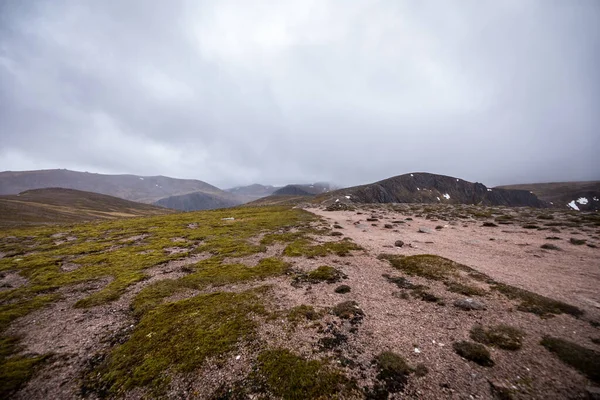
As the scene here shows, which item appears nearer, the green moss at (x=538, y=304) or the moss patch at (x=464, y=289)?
the green moss at (x=538, y=304)

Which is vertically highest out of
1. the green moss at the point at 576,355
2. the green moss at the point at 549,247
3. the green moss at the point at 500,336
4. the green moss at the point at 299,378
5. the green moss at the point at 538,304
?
the green moss at the point at 549,247

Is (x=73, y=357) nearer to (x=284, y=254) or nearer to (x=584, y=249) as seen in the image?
(x=284, y=254)

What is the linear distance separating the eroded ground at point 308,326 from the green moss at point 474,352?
6 cm

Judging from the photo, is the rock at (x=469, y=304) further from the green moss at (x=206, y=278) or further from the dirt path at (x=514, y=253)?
the green moss at (x=206, y=278)

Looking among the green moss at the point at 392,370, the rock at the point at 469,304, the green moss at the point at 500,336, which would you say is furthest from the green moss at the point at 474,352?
the rock at the point at 469,304

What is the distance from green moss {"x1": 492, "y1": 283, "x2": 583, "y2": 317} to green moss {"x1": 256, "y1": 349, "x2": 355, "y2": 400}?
10744 mm

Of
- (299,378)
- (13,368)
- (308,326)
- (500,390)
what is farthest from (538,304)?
(13,368)

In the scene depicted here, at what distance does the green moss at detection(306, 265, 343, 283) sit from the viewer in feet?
51.3

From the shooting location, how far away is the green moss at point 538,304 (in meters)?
10.8

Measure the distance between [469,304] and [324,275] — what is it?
8.53m

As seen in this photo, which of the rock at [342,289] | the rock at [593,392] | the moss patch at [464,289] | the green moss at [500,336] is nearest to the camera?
the rock at [593,392]

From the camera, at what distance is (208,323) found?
35.2ft

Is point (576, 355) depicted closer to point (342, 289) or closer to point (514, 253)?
point (342, 289)

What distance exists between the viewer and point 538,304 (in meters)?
11.5
